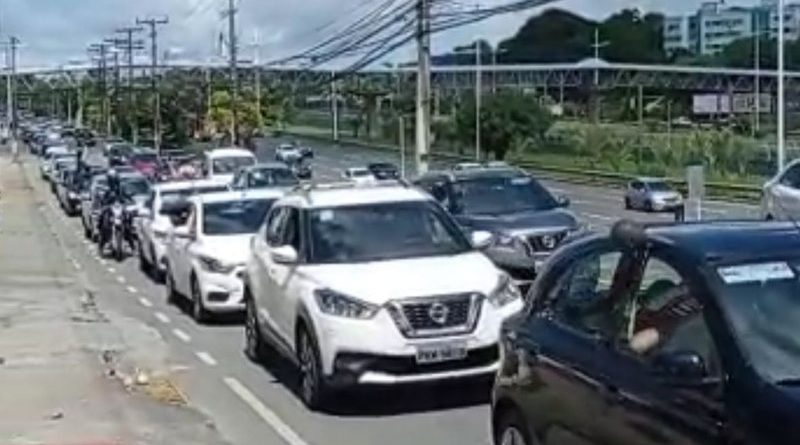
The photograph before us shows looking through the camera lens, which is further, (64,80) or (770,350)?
(64,80)

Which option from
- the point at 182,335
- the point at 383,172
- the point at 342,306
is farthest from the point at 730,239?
the point at 383,172

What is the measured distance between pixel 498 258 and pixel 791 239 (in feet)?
42.5

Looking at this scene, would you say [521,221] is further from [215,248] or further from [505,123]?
[505,123]

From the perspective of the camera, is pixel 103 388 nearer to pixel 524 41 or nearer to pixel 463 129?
pixel 463 129

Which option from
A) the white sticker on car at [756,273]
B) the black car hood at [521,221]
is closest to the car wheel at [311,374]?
the white sticker on car at [756,273]

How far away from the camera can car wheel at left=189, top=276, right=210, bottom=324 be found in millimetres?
19688

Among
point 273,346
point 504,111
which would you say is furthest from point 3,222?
point 504,111

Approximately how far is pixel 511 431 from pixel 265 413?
14.8 ft

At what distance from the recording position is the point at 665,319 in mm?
6699

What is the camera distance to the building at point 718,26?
92562 mm

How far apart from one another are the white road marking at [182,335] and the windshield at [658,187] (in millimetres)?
37850

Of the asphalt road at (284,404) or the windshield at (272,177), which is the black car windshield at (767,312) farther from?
the windshield at (272,177)

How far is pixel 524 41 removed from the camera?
135 m

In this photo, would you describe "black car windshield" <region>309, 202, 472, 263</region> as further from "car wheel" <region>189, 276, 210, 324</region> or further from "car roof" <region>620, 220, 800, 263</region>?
"car wheel" <region>189, 276, 210, 324</region>
